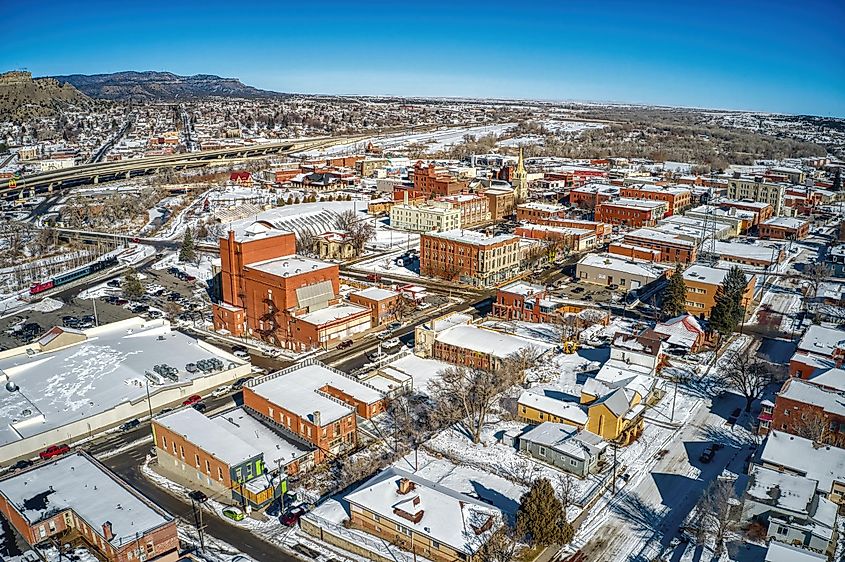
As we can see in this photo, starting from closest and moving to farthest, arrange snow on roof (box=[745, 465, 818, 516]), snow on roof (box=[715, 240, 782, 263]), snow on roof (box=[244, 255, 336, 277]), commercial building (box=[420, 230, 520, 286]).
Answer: snow on roof (box=[745, 465, 818, 516]), snow on roof (box=[244, 255, 336, 277]), commercial building (box=[420, 230, 520, 286]), snow on roof (box=[715, 240, 782, 263])

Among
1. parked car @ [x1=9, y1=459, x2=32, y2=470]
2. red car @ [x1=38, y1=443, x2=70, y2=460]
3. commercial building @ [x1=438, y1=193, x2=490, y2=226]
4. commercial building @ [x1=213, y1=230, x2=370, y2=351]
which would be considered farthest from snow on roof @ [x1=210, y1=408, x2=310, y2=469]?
commercial building @ [x1=438, y1=193, x2=490, y2=226]

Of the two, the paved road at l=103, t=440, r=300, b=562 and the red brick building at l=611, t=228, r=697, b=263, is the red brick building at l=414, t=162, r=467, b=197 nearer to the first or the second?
the red brick building at l=611, t=228, r=697, b=263

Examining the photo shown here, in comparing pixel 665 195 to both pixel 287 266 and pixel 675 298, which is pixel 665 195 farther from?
pixel 287 266

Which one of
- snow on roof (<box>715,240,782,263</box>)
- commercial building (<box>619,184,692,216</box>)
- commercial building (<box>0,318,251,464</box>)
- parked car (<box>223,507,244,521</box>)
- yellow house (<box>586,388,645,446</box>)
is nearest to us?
parked car (<box>223,507,244,521</box>)

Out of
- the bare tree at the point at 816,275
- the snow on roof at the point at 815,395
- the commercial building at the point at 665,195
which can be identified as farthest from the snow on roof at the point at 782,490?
the commercial building at the point at 665,195

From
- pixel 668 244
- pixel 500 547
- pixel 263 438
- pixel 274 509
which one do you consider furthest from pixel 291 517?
pixel 668 244

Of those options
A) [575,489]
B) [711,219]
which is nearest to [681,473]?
[575,489]

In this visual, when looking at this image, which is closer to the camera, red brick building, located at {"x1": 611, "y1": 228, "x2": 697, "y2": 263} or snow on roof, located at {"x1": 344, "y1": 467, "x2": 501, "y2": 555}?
snow on roof, located at {"x1": 344, "y1": 467, "x2": 501, "y2": 555}
